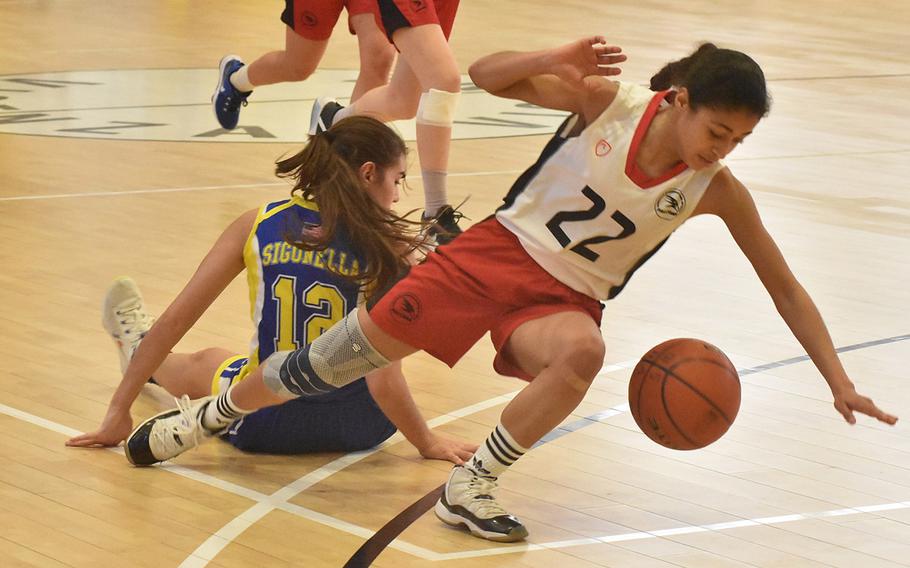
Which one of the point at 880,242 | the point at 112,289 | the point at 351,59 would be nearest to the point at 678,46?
the point at 351,59

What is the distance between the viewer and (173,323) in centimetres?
371

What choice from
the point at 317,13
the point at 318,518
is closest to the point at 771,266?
the point at 318,518

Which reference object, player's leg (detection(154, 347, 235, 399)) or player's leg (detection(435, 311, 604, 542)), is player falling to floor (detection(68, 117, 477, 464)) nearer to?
player's leg (detection(154, 347, 235, 399))

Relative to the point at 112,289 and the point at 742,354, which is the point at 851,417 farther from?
the point at 112,289

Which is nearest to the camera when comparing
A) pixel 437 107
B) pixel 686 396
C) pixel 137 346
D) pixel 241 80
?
pixel 686 396

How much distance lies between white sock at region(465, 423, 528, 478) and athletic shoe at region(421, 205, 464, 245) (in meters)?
1.55

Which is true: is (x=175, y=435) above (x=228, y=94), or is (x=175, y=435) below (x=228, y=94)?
below

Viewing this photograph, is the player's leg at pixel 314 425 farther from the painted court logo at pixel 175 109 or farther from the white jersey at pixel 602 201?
the painted court logo at pixel 175 109

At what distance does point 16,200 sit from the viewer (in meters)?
6.70

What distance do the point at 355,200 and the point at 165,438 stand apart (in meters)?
0.78

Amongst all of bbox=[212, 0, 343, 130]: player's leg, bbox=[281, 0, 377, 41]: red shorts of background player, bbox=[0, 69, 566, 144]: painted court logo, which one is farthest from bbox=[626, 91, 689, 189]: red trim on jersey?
bbox=[0, 69, 566, 144]: painted court logo

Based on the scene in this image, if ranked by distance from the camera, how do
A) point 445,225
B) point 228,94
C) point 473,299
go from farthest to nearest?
1. point 228,94
2. point 445,225
3. point 473,299

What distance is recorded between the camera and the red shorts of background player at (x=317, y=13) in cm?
611

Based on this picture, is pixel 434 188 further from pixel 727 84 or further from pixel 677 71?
pixel 727 84
